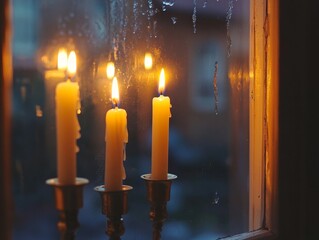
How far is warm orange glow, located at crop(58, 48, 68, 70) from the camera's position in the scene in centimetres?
57

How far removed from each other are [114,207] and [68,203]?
0.27ft

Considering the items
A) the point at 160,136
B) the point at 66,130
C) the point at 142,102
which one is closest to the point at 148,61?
the point at 142,102

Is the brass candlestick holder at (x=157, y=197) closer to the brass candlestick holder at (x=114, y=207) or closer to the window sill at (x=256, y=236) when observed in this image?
the brass candlestick holder at (x=114, y=207)

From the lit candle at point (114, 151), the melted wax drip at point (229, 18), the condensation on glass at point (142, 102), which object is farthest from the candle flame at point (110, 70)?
the melted wax drip at point (229, 18)

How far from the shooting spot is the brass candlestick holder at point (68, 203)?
507 mm

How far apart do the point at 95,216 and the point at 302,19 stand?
0.51m

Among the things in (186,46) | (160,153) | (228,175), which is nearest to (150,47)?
(186,46)

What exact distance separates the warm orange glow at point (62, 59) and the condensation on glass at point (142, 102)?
1 centimetres

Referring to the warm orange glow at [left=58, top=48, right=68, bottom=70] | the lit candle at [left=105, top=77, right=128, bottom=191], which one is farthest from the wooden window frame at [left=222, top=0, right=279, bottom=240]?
the warm orange glow at [left=58, top=48, right=68, bottom=70]

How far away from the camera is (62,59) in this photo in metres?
0.57

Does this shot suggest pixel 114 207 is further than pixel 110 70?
No

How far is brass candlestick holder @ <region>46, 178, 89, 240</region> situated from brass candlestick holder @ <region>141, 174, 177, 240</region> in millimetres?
131

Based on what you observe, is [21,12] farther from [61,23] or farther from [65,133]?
[65,133]

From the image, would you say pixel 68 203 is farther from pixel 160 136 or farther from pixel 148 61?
pixel 148 61
